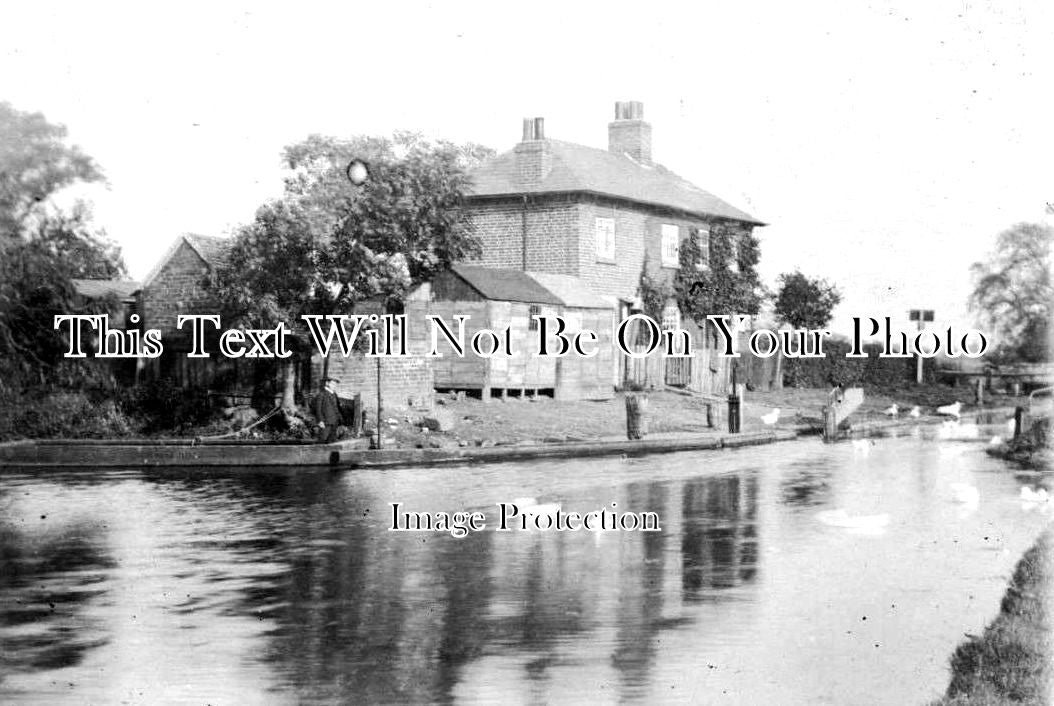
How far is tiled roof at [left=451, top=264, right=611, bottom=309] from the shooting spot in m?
24.0

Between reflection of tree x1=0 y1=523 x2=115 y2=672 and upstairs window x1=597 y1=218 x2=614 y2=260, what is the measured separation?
19.6 m

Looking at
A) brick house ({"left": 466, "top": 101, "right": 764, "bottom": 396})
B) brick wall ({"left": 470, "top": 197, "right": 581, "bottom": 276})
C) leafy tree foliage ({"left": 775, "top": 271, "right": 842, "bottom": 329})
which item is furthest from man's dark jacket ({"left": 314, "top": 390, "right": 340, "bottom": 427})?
brick wall ({"left": 470, "top": 197, "right": 581, "bottom": 276})

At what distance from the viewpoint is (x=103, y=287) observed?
1647 cm

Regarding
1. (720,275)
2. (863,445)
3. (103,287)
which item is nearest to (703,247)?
(720,275)

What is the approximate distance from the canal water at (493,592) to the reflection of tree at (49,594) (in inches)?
1.2

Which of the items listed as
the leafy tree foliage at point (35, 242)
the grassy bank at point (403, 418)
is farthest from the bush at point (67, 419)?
the leafy tree foliage at point (35, 242)

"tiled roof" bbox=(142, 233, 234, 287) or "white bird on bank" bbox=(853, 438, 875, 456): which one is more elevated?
"tiled roof" bbox=(142, 233, 234, 287)

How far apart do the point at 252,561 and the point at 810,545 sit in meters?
5.18

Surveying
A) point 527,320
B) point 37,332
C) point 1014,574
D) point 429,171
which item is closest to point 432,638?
point 1014,574

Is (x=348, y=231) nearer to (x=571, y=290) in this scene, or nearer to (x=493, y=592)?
(x=493, y=592)

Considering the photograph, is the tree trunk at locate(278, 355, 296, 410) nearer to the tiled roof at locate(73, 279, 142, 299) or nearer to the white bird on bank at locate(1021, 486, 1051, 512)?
the tiled roof at locate(73, 279, 142, 299)

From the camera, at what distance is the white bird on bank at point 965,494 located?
15.0m

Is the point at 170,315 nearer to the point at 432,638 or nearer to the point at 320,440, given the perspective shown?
the point at 320,440

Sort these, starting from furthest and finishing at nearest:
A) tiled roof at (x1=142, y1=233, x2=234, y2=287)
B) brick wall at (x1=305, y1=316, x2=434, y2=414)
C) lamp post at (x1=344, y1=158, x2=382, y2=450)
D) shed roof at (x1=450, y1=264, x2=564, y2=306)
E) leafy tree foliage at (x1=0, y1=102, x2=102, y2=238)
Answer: shed roof at (x1=450, y1=264, x2=564, y2=306) → brick wall at (x1=305, y1=316, x2=434, y2=414) → tiled roof at (x1=142, y1=233, x2=234, y2=287) → lamp post at (x1=344, y1=158, x2=382, y2=450) → leafy tree foliage at (x1=0, y1=102, x2=102, y2=238)
